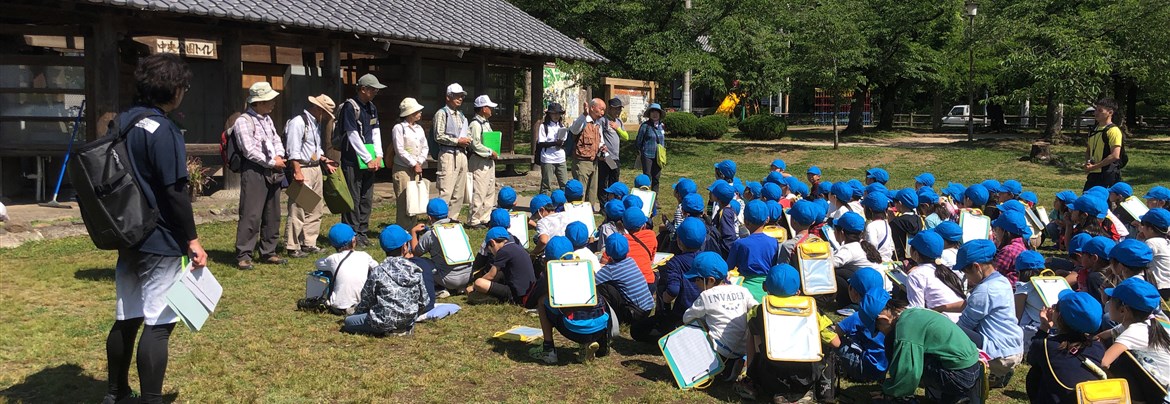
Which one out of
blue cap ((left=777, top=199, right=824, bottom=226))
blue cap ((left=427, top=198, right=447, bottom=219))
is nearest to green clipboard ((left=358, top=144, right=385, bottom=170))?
blue cap ((left=427, top=198, right=447, bottom=219))

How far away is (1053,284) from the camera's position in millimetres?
5008

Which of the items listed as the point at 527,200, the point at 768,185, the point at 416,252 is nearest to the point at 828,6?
the point at 527,200

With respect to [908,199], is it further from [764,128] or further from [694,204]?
[764,128]

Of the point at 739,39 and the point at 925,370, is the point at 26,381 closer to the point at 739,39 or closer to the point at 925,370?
the point at 925,370

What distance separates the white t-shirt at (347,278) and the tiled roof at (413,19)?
→ 15.2ft

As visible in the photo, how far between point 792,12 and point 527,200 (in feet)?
46.7

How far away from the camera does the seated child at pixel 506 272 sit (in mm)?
6480

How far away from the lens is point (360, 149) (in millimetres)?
8391

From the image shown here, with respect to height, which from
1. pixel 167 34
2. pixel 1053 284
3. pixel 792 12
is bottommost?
pixel 1053 284

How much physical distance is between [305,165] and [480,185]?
2.65m

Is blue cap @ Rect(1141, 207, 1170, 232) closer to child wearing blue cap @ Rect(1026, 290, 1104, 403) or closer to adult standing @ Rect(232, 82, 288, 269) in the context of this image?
child wearing blue cap @ Rect(1026, 290, 1104, 403)

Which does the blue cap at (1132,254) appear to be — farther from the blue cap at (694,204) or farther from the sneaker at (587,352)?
the sneaker at (587,352)

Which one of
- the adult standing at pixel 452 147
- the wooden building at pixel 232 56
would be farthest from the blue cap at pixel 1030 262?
the wooden building at pixel 232 56

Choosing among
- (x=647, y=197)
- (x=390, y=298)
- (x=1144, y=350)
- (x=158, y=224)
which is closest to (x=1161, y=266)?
(x=1144, y=350)
